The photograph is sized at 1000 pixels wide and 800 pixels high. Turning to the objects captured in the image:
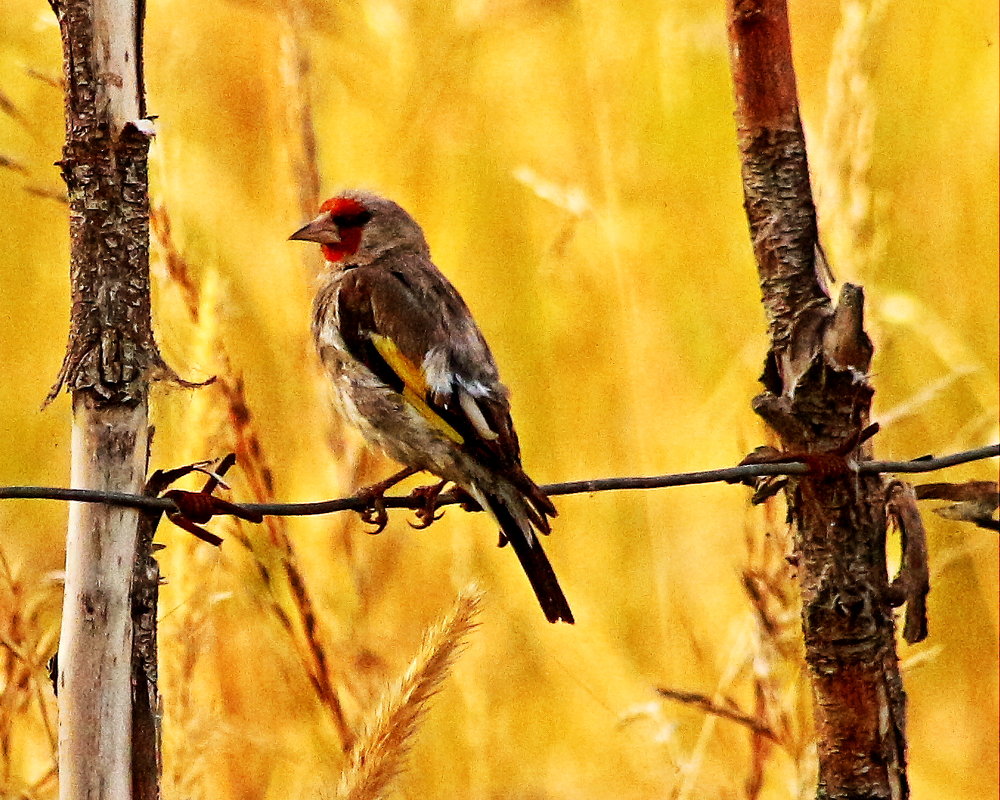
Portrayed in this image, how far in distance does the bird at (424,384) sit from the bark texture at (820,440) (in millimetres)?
546

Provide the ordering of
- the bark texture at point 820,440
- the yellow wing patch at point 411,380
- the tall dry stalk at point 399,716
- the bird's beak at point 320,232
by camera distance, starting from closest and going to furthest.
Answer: the tall dry stalk at point 399,716 < the bark texture at point 820,440 < the yellow wing patch at point 411,380 < the bird's beak at point 320,232

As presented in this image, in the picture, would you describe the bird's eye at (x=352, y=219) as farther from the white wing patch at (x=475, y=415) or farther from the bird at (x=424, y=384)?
the white wing patch at (x=475, y=415)

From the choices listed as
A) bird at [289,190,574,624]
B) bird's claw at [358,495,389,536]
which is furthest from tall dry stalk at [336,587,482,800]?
bird's claw at [358,495,389,536]

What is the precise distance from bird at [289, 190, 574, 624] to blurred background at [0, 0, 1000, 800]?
230 mm

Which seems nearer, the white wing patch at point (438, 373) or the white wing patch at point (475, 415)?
the white wing patch at point (475, 415)

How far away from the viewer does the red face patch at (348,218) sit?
3.93 meters

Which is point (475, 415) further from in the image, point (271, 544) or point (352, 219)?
point (352, 219)

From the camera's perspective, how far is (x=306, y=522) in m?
3.77

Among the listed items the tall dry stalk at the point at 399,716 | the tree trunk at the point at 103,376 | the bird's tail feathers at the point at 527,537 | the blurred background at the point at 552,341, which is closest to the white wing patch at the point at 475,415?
the bird's tail feathers at the point at 527,537

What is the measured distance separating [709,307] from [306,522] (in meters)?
1.46

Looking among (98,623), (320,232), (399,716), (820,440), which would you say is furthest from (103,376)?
(320,232)

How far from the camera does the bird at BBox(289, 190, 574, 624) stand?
3.16 metres

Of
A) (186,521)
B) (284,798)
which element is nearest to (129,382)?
(186,521)

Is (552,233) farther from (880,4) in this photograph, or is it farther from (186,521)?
(186,521)
